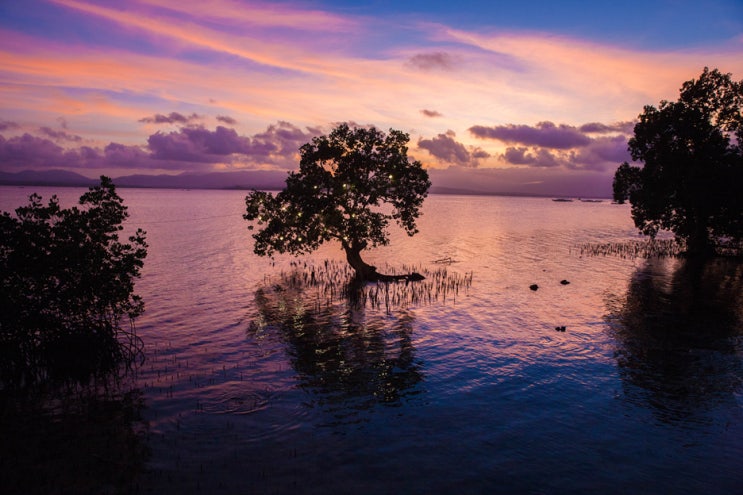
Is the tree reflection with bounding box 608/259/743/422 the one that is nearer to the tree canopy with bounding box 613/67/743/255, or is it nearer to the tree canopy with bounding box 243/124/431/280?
the tree canopy with bounding box 613/67/743/255

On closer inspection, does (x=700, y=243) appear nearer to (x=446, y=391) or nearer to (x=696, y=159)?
(x=696, y=159)

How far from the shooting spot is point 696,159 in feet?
182

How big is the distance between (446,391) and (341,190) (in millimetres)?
24945

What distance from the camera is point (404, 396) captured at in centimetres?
1950

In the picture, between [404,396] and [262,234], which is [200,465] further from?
[262,234]

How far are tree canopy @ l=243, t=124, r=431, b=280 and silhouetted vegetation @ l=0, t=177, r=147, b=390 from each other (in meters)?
20.4

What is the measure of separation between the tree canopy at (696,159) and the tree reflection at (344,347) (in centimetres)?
4470

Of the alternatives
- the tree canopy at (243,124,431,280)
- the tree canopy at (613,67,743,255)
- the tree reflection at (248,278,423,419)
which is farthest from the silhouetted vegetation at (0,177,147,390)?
the tree canopy at (613,67,743,255)

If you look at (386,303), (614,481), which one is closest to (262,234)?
(386,303)

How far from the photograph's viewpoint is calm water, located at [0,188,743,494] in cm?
1402

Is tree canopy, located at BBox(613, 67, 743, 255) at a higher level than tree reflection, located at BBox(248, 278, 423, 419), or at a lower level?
higher

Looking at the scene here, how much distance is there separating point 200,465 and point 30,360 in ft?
40.4

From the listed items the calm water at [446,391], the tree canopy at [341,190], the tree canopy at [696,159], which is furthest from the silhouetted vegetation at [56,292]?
the tree canopy at [696,159]

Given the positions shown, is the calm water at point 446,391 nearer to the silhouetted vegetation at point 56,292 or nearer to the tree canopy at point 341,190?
the silhouetted vegetation at point 56,292
